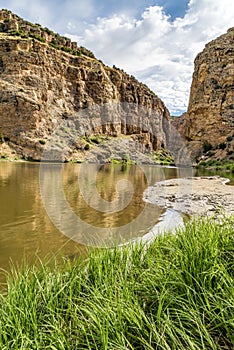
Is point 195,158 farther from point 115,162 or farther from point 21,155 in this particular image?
point 21,155

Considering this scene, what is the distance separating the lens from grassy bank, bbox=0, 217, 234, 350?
1.74m

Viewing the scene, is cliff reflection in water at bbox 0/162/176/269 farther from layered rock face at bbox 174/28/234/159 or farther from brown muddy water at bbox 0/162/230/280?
layered rock face at bbox 174/28/234/159

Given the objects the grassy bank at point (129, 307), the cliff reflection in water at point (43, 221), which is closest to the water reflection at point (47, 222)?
the cliff reflection in water at point (43, 221)

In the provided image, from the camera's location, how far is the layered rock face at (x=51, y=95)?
6156 cm

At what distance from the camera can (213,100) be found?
70.8 metres

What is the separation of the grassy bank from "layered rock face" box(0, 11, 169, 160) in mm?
59837

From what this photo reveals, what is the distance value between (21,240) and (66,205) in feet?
16.5

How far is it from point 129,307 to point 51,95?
80924 mm

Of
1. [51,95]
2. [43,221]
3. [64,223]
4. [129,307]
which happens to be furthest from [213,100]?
[129,307]

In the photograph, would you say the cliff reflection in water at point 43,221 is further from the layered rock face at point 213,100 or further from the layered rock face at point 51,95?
the layered rock face at point 213,100

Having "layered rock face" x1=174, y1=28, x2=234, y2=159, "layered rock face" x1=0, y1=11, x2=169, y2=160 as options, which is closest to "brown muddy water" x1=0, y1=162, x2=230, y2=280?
"layered rock face" x1=0, y1=11, x2=169, y2=160

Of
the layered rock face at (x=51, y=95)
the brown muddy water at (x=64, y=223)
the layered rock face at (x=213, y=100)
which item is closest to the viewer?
the brown muddy water at (x=64, y=223)

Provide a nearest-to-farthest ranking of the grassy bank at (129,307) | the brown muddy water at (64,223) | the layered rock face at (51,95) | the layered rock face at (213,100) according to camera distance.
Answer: the grassy bank at (129,307)
the brown muddy water at (64,223)
the layered rock face at (51,95)
the layered rock face at (213,100)

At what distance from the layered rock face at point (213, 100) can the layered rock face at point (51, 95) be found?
35.5m
